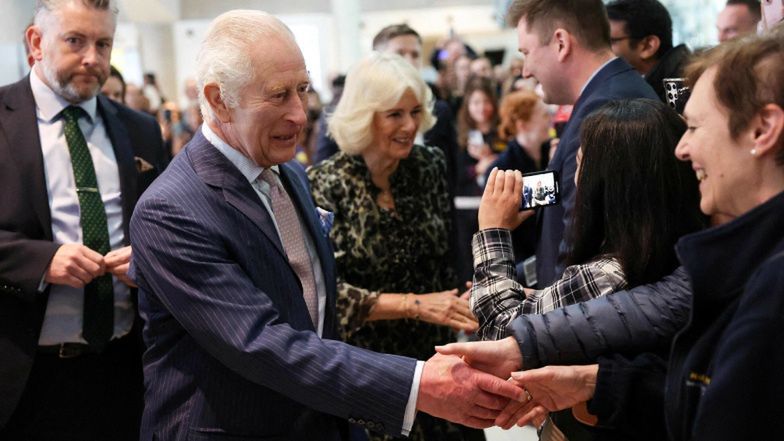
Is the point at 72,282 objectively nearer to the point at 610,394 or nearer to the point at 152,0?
the point at 610,394

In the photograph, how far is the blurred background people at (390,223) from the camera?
291 centimetres

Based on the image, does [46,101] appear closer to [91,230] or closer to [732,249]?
[91,230]

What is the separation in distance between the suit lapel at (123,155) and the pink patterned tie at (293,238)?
0.93 metres

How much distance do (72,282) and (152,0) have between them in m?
14.9

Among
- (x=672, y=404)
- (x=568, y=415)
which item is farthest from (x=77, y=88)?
(x=672, y=404)

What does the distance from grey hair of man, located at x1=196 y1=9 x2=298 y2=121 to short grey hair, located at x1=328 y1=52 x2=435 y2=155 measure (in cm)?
106

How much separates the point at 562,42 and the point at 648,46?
0.96 metres

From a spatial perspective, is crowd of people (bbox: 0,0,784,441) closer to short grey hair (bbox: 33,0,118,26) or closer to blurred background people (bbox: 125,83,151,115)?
short grey hair (bbox: 33,0,118,26)

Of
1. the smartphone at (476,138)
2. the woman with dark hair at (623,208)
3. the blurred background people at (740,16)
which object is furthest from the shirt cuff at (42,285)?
the smartphone at (476,138)

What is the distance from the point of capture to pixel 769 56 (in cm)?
142

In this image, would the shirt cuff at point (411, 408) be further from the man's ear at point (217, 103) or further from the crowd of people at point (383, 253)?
the man's ear at point (217, 103)

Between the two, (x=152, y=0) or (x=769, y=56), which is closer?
(x=769, y=56)

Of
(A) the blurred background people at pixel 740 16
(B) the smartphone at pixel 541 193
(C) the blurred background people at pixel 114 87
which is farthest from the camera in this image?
(C) the blurred background people at pixel 114 87

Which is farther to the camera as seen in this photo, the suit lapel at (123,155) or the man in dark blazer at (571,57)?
the suit lapel at (123,155)
